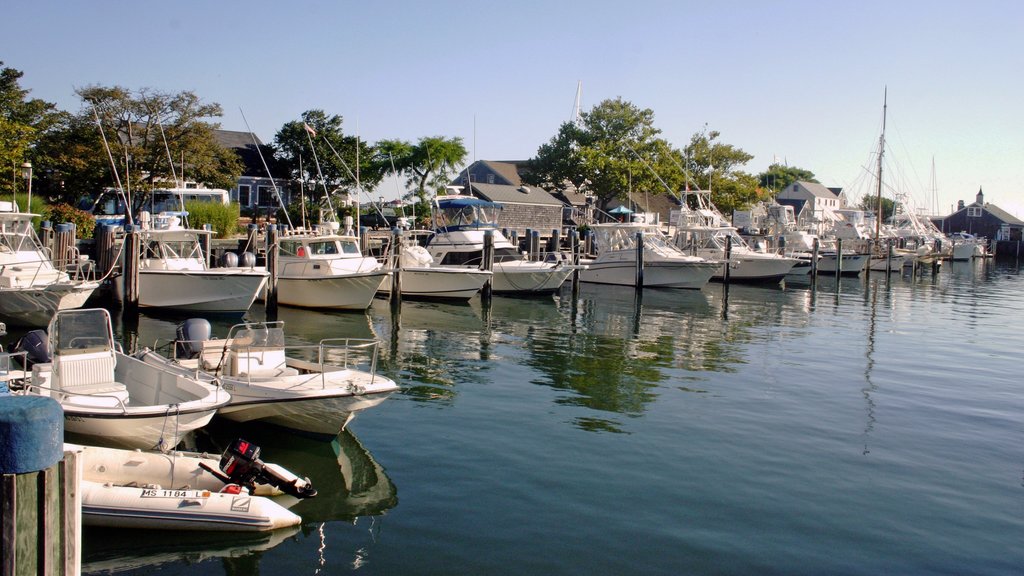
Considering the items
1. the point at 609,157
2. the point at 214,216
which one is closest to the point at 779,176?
the point at 609,157

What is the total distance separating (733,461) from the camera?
473 inches

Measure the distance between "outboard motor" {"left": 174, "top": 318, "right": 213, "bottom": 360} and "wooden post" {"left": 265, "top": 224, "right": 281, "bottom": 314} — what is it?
13.8 metres

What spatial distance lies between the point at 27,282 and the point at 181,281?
462 cm

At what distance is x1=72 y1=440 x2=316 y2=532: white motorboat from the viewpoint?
886cm

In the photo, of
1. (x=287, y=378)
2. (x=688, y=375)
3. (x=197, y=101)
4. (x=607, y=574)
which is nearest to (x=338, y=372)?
(x=287, y=378)

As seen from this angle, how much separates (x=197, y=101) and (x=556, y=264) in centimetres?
2212

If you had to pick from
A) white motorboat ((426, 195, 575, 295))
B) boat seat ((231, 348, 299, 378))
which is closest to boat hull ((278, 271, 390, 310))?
white motorboat ((426, 195, 575, 295))

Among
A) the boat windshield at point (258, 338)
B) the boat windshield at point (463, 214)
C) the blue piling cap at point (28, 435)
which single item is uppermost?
the boat windshield at point (463, 214)

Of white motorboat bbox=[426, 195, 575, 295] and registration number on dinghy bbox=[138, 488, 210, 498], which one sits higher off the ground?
white motorboat bbox=[426, 195, 575, 295]

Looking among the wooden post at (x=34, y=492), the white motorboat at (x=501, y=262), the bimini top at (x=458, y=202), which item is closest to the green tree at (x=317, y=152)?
the bimini top at (x=458, y=202)

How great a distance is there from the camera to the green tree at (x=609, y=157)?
227ft

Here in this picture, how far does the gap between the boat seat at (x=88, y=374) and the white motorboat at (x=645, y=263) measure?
105 feet

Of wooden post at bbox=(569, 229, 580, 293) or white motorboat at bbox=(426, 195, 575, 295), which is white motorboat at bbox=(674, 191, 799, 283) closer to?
wooden post at bbox=(569, 229, 580, 293)

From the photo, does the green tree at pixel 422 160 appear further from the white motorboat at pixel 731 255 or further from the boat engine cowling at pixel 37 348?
the boat engine cowling at pixel 37 348
